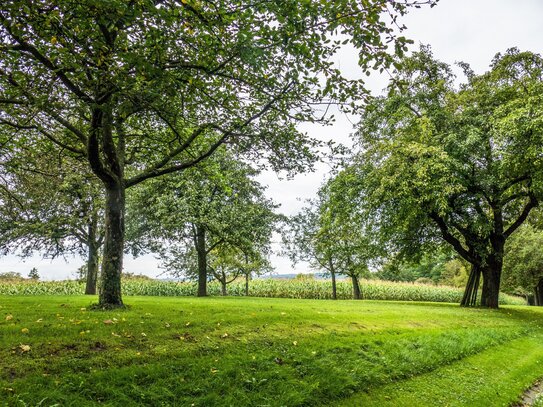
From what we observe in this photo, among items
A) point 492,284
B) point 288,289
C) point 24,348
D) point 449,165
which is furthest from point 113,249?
point 288,289

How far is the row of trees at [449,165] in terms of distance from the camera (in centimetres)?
1798

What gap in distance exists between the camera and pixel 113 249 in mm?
10656

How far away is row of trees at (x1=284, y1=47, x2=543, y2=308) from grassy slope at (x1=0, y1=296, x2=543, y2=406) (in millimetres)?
8773

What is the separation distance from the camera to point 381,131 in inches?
914

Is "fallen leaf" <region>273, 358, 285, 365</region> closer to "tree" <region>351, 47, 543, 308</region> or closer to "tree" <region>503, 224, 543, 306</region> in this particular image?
"tree" <region>351, 47, 543, 308</region>

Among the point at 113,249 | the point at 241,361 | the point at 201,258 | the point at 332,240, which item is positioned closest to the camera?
the point at 241,361

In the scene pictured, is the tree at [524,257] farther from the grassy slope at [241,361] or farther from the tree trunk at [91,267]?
the tree trunk at [91,267]

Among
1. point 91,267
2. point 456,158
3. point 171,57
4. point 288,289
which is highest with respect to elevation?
point 456,158

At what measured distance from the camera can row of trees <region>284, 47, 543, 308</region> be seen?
1798 centimetres

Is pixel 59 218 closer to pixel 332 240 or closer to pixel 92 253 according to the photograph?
pixel 92 253

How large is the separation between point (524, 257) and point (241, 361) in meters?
38.5

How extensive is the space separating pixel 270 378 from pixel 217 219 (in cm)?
1618

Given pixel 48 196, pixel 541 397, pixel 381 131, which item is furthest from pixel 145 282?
pixel 541 397

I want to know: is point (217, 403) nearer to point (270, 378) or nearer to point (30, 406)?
point (270, 378)
